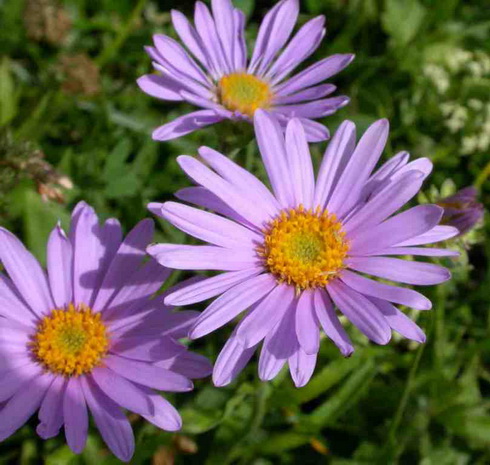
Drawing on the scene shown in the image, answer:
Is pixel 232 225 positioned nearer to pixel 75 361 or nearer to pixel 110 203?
pixel 75 361

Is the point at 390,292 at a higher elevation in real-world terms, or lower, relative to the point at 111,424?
higher

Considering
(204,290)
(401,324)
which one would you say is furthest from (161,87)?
(401,324)

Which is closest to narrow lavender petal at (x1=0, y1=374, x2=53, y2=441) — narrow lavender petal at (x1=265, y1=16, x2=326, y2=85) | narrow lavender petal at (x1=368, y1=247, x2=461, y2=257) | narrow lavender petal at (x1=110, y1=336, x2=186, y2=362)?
narrow lavender petal at (x1=110, y1=336, x2=186, y2=362)

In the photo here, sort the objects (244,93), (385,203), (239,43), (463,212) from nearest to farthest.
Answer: (385,203) → (463,212) → (244,93) → (239,43)

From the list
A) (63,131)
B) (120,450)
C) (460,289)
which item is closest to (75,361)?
(120,450)

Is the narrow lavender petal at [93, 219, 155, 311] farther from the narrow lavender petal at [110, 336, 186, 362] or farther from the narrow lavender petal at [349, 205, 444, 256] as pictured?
the narrow lavender petal at [349, 205, 444, 256]

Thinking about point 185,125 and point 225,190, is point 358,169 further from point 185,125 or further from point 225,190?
point 185,125
